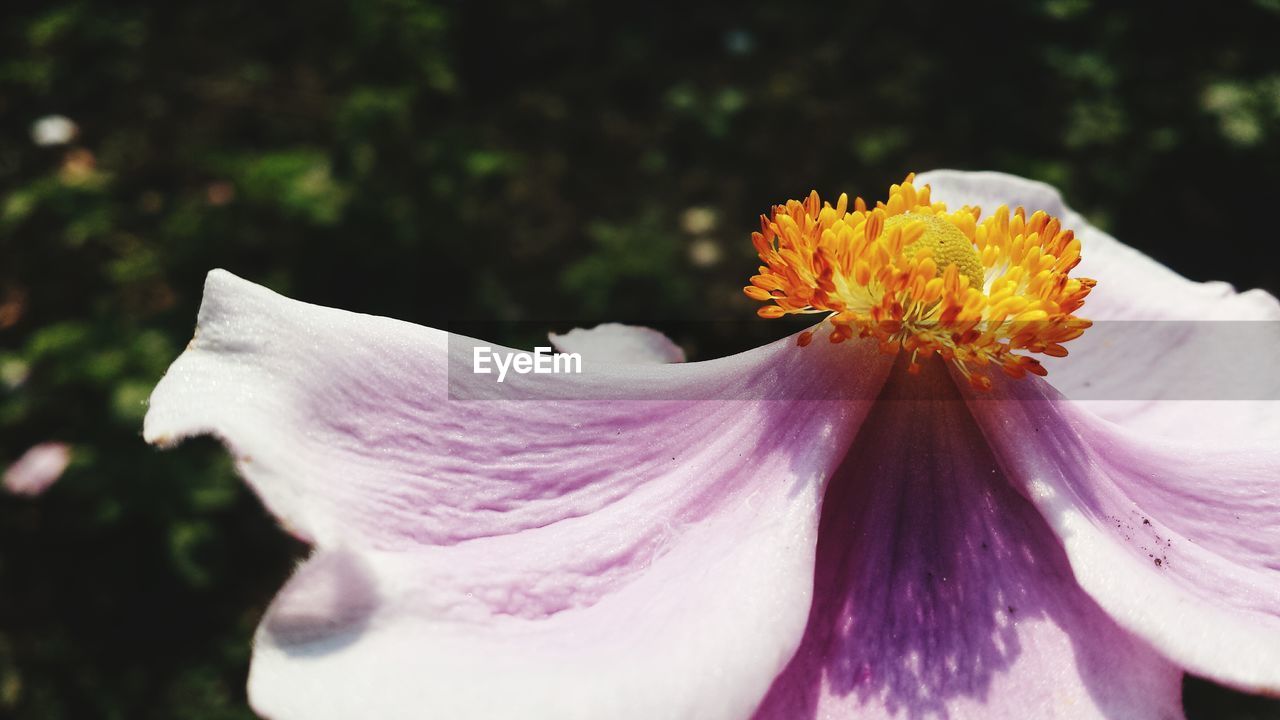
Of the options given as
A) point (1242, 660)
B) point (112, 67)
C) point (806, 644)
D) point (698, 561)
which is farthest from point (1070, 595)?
point (112, 67)

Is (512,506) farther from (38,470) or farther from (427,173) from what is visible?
(38,470)

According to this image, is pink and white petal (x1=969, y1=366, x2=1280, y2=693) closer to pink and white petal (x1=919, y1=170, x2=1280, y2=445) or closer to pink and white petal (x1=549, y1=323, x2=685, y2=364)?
pink and white petal (x1=919, y1=170, x2=1280, y2=445)

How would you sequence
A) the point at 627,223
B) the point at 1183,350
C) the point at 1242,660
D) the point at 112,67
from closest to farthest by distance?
1. the point at 1242,660
2. the point at 1183,350
3. the point at 627,223
4. the point at 112,67

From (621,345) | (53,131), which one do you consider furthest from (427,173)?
(53,131)

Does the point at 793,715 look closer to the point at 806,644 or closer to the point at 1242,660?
the point at 806,644

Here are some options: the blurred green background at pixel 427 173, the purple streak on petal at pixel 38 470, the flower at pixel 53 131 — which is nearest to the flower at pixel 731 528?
the blurred green background at pixel 427 173
